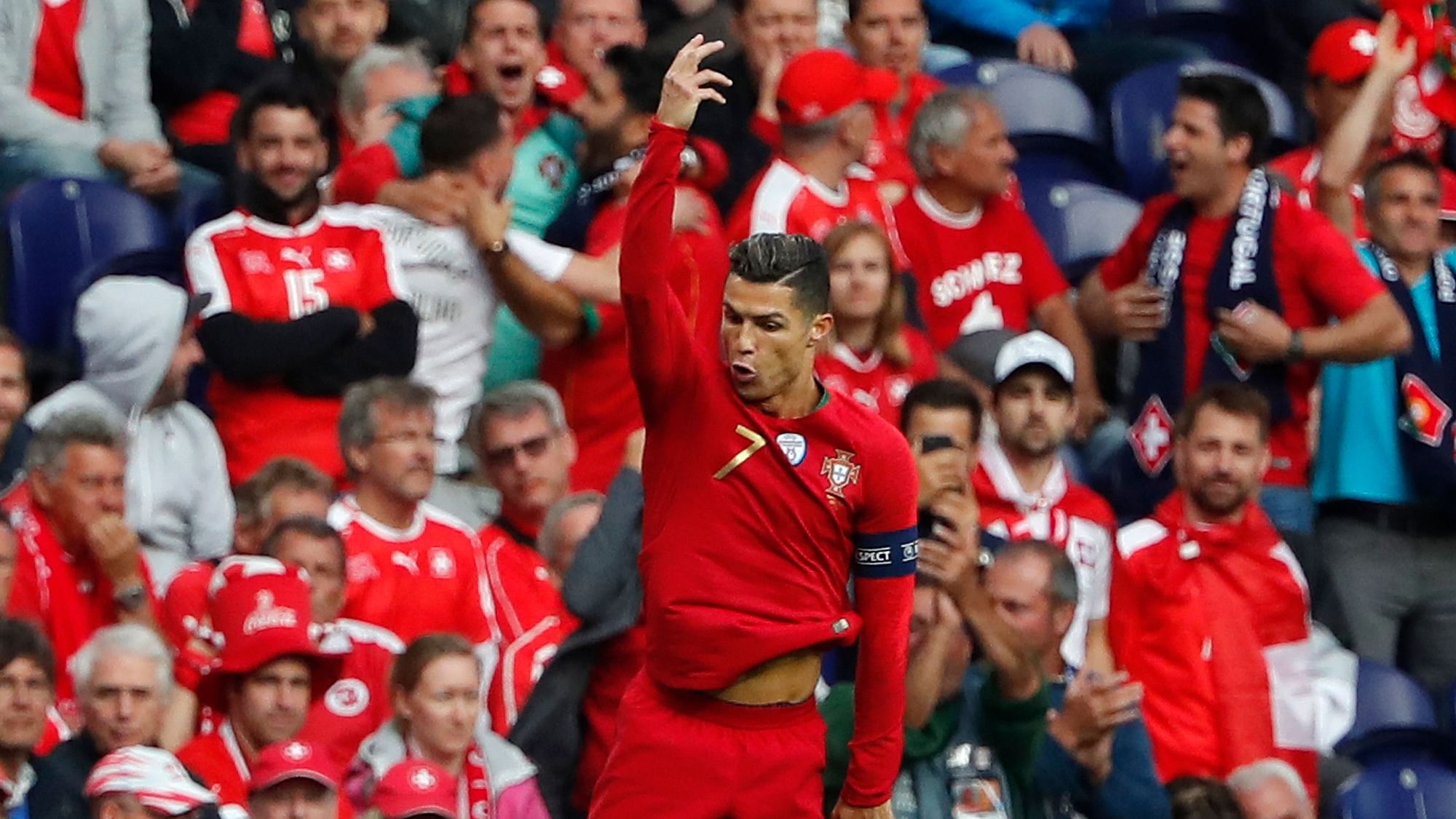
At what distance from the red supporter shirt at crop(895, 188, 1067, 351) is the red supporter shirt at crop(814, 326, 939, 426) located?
2.04 feet

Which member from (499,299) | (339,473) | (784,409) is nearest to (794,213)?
(499,299)

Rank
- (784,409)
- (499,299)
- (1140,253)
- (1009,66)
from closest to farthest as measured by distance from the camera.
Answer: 1. (784,409)
2. (499,299)
3. (1140,253)
4. (1009,66)

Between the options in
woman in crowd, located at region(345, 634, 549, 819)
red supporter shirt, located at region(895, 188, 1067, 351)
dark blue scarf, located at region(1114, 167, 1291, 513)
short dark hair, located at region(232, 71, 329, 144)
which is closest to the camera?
woman in crowd, located at region(345, 634, 549, 819)

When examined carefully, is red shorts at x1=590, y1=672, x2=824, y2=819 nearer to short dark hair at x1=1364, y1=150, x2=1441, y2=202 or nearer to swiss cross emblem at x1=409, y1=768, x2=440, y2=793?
swiss cross emblem at x1=409, y1=768, x2=440, y2=793

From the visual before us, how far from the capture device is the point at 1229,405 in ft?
24.6

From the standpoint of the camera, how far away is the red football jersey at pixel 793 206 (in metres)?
8.06

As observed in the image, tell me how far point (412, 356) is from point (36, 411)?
973mm

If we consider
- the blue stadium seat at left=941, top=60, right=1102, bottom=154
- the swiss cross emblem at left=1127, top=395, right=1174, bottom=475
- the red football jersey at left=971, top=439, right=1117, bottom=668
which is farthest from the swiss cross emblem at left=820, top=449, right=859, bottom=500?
the blue stadium seat at left=941, top=60, right=1102, bottom=154

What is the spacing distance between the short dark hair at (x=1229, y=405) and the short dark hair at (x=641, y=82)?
1.65 meters

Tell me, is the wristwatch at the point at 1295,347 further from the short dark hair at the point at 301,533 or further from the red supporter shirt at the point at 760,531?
→ the red supporter shirt at the point at 760,531

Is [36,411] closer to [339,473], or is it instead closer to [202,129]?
[339,473]

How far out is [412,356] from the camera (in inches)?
299

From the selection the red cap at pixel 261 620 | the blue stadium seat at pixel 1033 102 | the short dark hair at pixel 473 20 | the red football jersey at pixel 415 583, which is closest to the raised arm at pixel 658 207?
the red cap at pixel 261 620

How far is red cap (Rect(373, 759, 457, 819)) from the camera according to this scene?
609 centimetres
